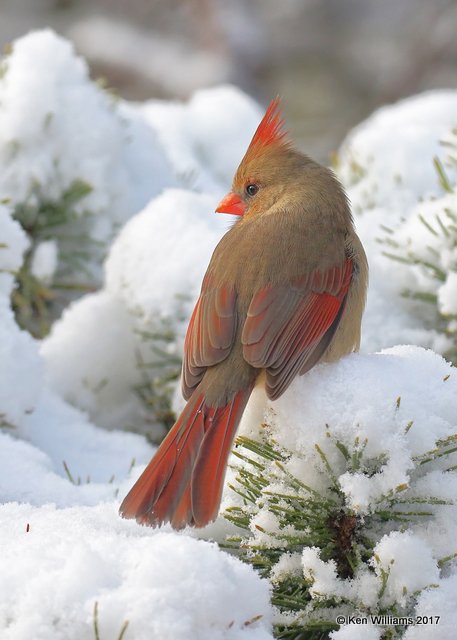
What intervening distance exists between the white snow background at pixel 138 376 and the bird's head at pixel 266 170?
20 cm

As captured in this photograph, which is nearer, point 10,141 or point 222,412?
point 222,412

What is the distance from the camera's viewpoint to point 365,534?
1.53 metres

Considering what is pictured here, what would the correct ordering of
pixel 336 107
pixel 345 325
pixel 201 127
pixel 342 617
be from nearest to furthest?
pixel 342 617
pixel 345 325
pixel 201 127
pixel 336 107

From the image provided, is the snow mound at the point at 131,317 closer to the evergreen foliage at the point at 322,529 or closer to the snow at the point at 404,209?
the snow at the point at 404,209

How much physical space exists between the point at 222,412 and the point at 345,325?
1.41ft

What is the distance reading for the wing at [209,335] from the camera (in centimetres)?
209

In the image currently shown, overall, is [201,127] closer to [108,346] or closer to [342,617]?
[108,346]

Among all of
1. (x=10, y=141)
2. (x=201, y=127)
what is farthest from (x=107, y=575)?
(x=201, y=127)

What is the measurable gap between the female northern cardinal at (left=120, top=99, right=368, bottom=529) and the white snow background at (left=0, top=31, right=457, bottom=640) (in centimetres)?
7

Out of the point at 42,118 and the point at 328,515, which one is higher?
the point at 42,118

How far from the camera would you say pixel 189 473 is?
171cm

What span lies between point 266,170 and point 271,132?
10cm

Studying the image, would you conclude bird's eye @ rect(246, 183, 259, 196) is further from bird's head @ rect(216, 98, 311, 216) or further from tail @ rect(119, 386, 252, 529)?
tail @ rect(119, 386, 252, 529)

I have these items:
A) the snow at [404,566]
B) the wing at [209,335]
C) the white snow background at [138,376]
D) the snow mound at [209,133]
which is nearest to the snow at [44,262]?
the white snow background at [138,376]
